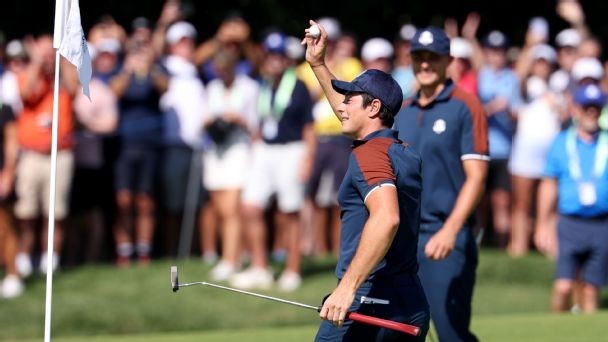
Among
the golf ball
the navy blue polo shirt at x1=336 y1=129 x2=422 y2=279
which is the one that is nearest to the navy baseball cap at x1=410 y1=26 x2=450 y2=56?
the golf ball

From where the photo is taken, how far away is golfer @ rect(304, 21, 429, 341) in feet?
22.9

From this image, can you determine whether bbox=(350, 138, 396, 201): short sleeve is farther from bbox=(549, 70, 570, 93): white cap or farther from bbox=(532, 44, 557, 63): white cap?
bbox=(532, 44, 557, 63): white cap

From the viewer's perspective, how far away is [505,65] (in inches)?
699

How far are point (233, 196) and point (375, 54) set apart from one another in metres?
2.32

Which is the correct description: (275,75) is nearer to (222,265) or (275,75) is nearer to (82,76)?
(222,265)

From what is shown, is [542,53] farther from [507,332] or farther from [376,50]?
[507,332]

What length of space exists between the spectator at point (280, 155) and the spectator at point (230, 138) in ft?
0.85

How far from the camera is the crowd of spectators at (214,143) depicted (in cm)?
1523

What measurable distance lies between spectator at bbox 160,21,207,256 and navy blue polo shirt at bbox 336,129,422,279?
8933 millimetres

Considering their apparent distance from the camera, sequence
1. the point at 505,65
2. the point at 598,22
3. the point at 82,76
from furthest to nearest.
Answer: the point at 598,22, the point at 505,65, the point at 82,76

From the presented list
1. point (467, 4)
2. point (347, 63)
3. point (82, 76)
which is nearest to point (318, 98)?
point (347, 63)

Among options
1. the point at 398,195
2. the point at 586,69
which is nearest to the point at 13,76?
the point at 586,69

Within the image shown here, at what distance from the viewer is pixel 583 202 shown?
14.0 meters

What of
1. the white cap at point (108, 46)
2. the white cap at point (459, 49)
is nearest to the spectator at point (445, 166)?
the white cap at point (459, 49)
